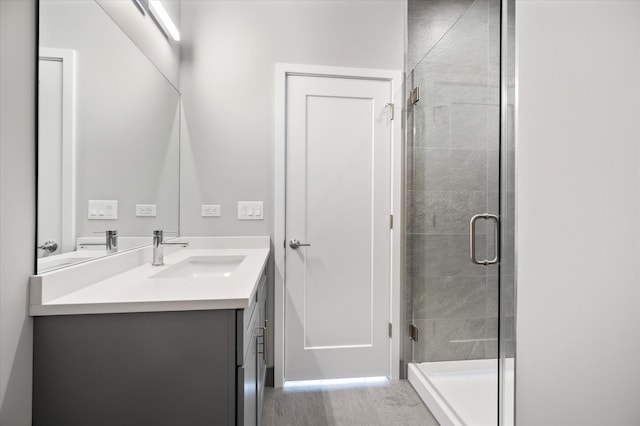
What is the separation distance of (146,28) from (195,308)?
1635mm

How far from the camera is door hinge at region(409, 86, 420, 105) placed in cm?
203

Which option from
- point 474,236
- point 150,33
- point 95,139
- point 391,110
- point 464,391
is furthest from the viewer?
point 391,110

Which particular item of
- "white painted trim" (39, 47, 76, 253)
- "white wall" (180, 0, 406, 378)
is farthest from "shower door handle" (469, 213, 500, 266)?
"white painted trim" (39, 47, 76, 253)

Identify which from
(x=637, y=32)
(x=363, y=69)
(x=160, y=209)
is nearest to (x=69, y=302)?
(x=160, y=209)

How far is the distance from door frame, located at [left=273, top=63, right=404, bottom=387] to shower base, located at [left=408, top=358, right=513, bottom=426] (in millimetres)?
337

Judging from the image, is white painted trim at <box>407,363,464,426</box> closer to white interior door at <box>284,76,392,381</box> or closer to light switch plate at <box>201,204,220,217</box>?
white interior door at <box>284,76,392,381</box>

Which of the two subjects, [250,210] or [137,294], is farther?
[250,210]

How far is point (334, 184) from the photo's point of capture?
7.07 feet

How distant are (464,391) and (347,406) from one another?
2.23 ft

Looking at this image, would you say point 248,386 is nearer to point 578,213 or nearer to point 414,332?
point 414,332

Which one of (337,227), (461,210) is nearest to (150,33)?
(337,227)

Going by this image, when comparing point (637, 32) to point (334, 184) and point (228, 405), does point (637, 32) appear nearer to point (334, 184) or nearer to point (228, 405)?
point (334, 184)

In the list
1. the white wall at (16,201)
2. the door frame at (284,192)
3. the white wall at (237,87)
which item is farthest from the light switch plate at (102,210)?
the door frame at (284,192)

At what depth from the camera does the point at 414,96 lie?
2072 millimetres
